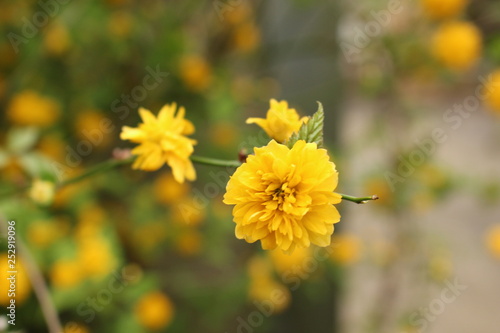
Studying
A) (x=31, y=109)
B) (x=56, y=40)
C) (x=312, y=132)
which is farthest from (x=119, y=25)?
(x=312, y=132)

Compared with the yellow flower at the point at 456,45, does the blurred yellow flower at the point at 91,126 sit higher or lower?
lower

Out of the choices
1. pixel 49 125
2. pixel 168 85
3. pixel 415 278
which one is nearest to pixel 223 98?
pixel 168 85

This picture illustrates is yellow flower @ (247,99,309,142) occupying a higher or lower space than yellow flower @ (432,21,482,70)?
lower

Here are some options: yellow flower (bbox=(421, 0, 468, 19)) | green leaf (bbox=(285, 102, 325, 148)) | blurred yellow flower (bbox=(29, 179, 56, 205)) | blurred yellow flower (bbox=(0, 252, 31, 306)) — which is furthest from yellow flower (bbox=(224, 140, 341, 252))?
yellow flower (bbox=(421, 0, 468, 19))

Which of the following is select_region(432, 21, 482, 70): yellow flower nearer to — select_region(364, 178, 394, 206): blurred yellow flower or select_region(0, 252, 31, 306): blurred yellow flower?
select_region(364, 178, 394, 206): blurred yellow flower

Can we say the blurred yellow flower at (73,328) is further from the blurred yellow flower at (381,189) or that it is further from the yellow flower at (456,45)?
the yellow flower at (456,45)

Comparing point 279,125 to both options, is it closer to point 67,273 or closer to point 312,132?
point 312,132

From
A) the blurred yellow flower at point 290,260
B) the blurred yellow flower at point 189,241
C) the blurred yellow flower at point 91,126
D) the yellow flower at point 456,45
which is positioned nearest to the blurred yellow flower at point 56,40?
the blurred yellow flower at point 91,126
